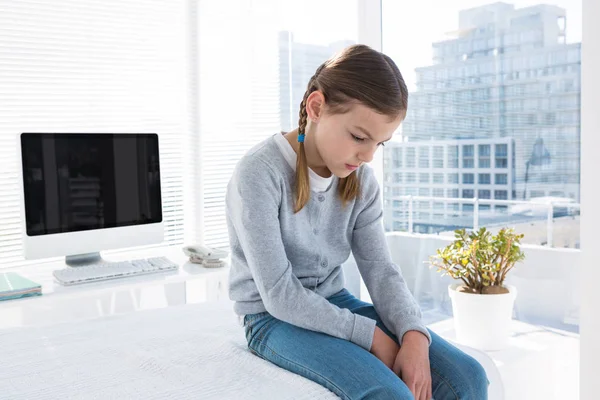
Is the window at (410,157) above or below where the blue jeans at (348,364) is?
above

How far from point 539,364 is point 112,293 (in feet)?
5.88

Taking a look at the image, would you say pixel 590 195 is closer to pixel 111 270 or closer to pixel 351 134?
pixel 351 134

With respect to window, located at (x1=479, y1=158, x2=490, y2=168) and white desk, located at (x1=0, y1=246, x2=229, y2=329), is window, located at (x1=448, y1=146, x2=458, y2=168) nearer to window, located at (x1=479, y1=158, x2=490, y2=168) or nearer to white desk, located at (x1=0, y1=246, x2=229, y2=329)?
window, located at (x1=479, y1=158, x2=490, y2=168)

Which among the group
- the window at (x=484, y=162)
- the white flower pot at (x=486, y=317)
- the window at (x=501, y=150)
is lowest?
the white flower pot at (x=486, y=317)

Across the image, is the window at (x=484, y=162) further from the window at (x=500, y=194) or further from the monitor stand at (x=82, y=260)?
the monitor stand at (x=82, y=260)

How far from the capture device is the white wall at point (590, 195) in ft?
6.72

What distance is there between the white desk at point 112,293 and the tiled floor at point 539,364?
44.2 inches

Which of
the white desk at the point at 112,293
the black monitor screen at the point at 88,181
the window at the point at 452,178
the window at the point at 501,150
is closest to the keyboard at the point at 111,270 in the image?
the white desk at the point at 112,293

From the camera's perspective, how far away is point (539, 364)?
2.40 meters

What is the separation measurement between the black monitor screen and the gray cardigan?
985 millimetres

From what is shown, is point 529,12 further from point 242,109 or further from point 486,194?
point 242,109

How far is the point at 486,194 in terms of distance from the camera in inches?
101

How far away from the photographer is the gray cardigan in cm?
135

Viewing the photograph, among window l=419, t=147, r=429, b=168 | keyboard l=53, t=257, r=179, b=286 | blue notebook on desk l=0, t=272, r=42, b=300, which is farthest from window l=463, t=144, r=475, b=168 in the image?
blue notebook on desk l=0, t=272, r=42, b=300
